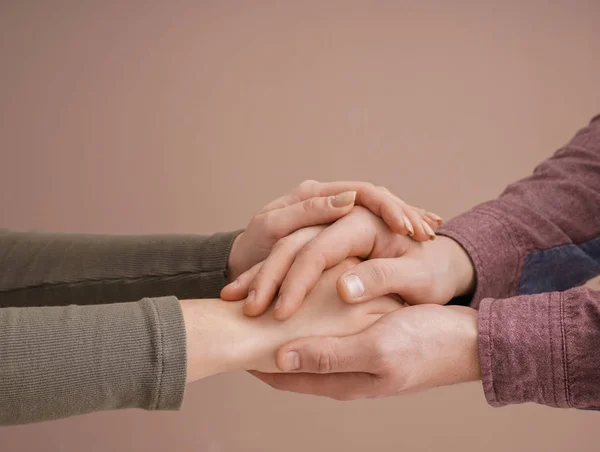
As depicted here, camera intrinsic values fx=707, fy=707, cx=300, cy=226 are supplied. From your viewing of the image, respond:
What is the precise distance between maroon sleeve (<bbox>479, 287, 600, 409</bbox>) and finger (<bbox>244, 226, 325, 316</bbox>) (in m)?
0.30

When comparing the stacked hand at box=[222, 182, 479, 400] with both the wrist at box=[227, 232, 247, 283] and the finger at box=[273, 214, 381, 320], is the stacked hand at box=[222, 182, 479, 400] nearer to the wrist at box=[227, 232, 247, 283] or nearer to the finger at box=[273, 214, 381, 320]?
the finger at box=[273, 214, 381, 320]

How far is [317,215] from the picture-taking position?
1.16 metres

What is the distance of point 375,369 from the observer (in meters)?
0.97

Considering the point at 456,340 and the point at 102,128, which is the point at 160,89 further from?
the point at 456,340

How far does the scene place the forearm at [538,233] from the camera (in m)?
1.25

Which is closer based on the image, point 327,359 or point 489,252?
point 327,359

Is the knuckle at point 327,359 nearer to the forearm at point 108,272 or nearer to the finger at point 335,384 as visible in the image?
the finger at point 335,384

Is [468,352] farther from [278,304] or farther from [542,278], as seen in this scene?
[542,278]

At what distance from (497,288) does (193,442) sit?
1.49m

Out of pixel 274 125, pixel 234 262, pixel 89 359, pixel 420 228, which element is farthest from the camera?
pixel 274 125

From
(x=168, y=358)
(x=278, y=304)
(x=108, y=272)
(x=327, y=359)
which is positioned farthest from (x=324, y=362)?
(x=108, y=272)

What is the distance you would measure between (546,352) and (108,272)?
0.74 metres

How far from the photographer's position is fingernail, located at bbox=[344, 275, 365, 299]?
1041 millimetres

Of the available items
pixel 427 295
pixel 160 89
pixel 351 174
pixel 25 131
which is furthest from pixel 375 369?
pixel 25 131
